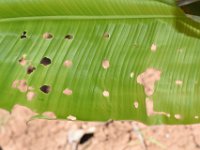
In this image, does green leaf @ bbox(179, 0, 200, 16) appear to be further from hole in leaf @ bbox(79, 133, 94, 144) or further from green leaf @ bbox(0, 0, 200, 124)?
hole in leaf @ bbox(79, 133, 94, 144)

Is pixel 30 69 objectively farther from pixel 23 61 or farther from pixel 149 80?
pixel 149 80

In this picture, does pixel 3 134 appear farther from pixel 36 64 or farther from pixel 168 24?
pixel 168 24

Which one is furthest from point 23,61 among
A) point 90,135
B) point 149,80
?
point 90,135

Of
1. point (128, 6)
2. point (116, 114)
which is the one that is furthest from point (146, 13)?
point (116, 114)

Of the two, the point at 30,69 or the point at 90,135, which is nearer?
the point at 30,69

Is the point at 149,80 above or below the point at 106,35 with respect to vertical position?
below

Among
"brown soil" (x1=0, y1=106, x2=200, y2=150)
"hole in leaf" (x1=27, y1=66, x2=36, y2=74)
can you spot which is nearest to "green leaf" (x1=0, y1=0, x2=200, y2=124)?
"hole in leaf" (x1=27, y1=66, x2=36, y2=74)

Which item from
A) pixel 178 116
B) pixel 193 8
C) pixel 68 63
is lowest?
pixel 178 116
